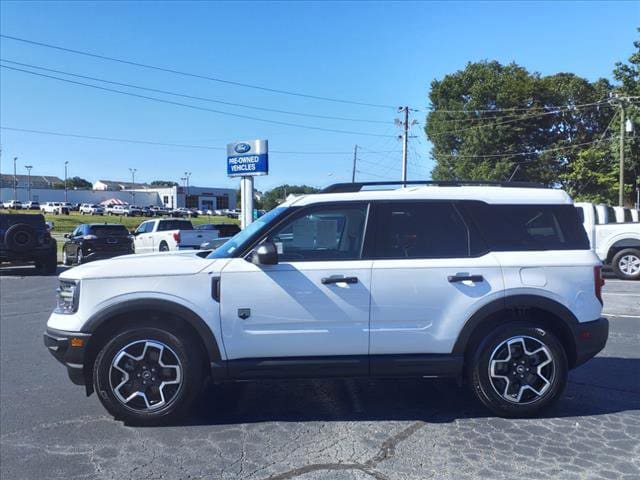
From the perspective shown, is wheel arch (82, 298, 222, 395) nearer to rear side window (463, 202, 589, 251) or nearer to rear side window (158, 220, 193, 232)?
rear side window (463, 202, 589, 251)

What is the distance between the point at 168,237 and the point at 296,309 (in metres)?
16.1

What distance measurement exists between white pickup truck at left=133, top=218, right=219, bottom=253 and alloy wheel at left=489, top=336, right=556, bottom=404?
13.4 meters

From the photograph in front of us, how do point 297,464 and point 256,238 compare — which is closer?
point 297,464

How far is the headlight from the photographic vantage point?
13.8ft

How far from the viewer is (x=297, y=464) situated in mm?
3588

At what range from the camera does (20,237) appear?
15328 millimetres

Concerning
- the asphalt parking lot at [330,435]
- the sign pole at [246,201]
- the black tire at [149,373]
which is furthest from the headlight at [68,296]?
the sign pole at [246,201]

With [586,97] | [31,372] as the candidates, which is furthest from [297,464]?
[586,97]

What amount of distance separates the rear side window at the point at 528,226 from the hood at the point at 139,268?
90.1 inches

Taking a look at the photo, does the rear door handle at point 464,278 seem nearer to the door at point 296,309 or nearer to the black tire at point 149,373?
the door at point 296,309

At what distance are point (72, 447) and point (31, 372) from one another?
93.8 inches

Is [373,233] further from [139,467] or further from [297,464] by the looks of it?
[139,467]

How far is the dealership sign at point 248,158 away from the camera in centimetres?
2070

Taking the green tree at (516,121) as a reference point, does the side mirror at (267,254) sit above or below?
below
